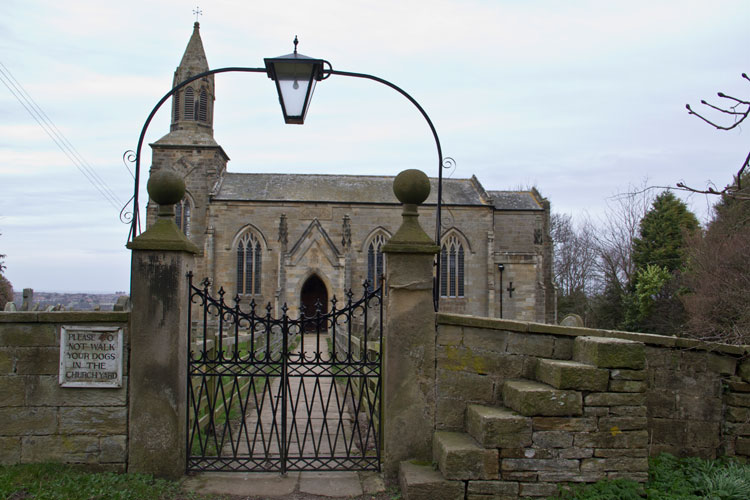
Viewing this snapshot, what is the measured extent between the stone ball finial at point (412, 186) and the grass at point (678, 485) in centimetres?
316

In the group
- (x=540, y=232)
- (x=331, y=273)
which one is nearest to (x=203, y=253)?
(x=331, y=273)

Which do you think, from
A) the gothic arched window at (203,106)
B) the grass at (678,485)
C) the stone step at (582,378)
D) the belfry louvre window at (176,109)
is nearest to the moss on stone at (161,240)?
the stone step at (582,378)

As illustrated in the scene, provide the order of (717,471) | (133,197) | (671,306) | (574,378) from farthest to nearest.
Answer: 1. (671,306)
2. (133,197)
3. (717,471)
4. (574,378)

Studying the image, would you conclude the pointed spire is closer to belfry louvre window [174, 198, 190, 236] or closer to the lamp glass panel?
belfry louvre window [174, 198, 190, 236]

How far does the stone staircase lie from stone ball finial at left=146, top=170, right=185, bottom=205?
3874mm

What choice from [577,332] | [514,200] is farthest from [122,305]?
[514,200]

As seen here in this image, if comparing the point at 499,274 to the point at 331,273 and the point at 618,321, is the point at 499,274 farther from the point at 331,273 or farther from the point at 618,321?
the point at 331,273

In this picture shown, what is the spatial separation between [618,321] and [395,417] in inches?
1258

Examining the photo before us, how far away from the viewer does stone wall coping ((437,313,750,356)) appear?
17.5 ft

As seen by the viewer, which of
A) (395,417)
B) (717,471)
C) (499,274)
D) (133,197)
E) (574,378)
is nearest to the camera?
(574,378)

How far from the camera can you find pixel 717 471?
16.7 feet

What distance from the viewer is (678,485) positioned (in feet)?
16.1

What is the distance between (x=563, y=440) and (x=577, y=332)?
1119mm

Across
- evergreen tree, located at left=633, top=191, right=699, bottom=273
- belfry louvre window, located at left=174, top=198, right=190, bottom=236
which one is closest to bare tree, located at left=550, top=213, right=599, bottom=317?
evergreen tree, located at left=633, top=191, right=699, bottom=273
